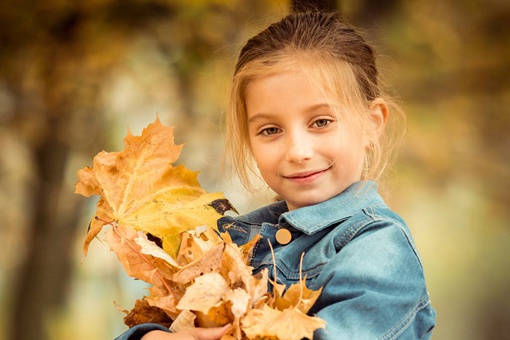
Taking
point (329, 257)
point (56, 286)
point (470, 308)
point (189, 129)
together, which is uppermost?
point (329, 257)

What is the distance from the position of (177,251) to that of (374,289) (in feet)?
1.56

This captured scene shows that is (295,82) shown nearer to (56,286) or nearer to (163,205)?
(163,205)

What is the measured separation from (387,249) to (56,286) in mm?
5092

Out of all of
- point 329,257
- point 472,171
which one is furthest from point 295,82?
point 472,171

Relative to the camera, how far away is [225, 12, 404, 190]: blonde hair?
173 centimetres

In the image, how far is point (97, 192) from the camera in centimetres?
173

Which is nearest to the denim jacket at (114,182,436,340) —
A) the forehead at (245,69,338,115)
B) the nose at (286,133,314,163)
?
the nose at (286,133,314,163)

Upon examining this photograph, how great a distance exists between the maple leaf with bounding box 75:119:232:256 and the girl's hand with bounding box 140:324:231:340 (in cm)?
22

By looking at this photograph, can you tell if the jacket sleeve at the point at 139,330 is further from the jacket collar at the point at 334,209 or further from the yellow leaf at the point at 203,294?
the jacket collar at the point at 334,209

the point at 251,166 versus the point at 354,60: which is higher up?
the point at 354,60

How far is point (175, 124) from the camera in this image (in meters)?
6.41

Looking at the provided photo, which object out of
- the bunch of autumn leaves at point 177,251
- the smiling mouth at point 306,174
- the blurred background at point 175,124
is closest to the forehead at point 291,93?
the smiling mouth at point 306,174

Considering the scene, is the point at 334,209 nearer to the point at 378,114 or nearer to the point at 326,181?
the point at 326,181

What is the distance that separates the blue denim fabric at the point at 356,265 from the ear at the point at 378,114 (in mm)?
194
